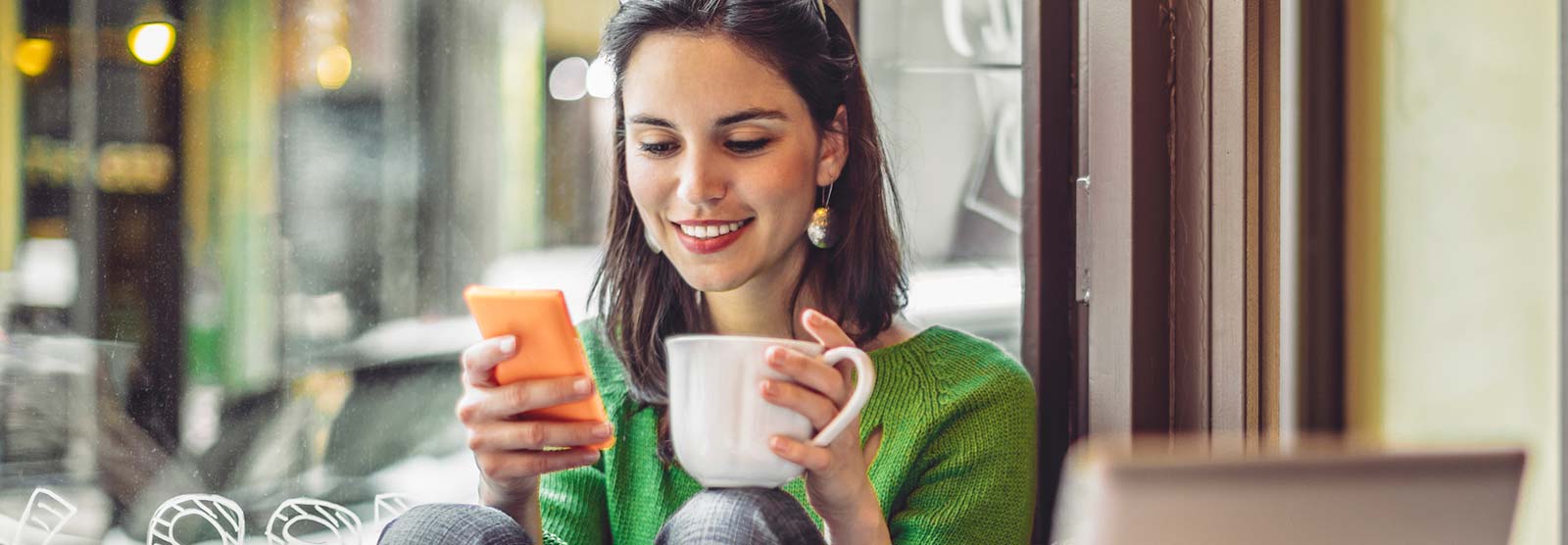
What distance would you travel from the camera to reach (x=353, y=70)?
126 centimetres

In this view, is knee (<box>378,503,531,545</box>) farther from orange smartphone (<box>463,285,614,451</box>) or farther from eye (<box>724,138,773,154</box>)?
eye (<box>724,138,773,154</box>)

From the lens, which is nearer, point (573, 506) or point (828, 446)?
point (828, 446)

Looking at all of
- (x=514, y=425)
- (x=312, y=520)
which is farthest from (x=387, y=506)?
(x=514, y=425)

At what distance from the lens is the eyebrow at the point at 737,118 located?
116cm

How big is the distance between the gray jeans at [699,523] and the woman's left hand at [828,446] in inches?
1.6

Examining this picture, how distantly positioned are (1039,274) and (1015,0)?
0.33 m

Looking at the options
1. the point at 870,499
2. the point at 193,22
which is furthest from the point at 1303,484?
the point at 193,22

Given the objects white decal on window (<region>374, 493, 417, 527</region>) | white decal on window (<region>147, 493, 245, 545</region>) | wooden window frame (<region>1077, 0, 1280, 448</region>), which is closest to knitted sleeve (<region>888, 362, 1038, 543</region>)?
wooden window frame (<region>1077, 0, 1280, 448</region>)

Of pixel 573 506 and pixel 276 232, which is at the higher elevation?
pixel 276 232

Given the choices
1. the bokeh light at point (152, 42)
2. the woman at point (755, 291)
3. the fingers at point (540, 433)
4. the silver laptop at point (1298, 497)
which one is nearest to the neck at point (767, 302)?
the woman at point (755, 291)

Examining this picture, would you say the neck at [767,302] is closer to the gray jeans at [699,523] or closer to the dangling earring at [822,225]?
the dangling earring at [822,225]

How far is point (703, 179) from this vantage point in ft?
3.75

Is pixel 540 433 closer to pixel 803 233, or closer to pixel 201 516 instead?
pixel 803 233

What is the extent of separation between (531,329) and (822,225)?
0.42 meters
